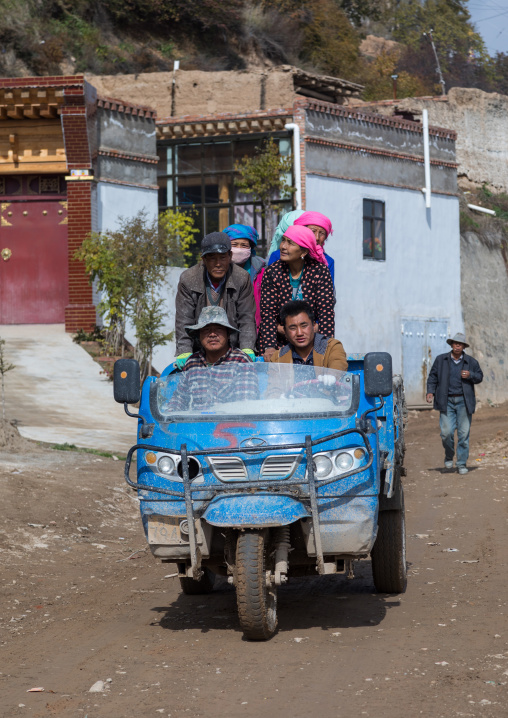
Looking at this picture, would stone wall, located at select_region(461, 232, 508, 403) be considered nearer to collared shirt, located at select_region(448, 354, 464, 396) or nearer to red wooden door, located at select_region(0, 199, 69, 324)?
red wooden door, located at select_region(0, 199, 69, 324)

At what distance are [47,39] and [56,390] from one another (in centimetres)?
2269

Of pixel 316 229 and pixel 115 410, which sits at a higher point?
pixel 316 229

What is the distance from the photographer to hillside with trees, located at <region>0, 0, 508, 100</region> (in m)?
36.6

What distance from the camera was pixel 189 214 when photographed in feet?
92.5

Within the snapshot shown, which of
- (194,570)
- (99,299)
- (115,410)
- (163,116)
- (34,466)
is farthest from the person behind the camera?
(163,116)

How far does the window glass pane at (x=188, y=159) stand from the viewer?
92.4 ft

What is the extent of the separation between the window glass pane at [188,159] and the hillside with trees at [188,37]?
10.4m

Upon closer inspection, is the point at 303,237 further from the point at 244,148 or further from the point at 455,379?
the point at 244,148

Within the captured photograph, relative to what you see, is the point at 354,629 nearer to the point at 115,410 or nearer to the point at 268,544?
the point at 268,544

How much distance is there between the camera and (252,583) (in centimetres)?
570

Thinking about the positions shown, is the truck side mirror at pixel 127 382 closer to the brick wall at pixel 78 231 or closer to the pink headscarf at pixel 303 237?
the pink headscarf at pixel 303 237

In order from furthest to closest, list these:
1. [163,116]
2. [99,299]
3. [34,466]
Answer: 1. [163,116]
2. [99,299]
3. [34,466]

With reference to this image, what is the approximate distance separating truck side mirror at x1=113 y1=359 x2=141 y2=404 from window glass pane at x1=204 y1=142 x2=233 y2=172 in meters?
22.2

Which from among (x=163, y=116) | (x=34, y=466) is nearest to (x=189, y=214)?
(x=163, y=116)
